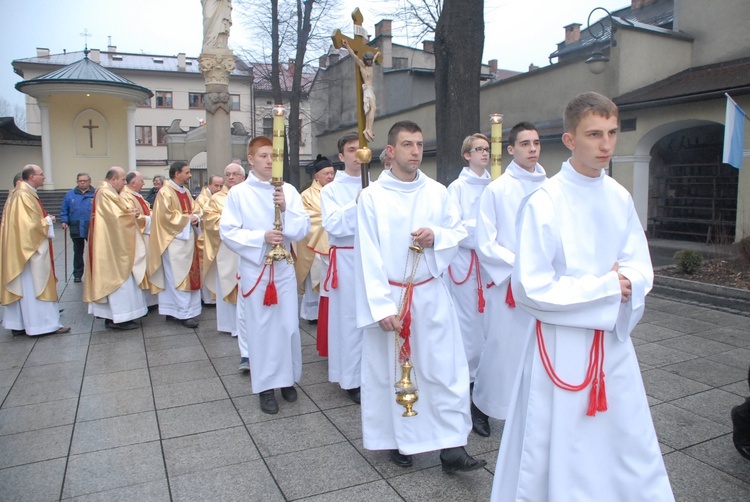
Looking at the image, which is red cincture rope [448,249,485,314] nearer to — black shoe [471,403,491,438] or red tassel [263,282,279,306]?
black shoe [471,403,491,438]

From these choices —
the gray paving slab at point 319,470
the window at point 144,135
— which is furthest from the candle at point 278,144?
the window at point 144,135

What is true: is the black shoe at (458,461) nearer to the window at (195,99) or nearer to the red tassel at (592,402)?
the red tassel at (592,402)

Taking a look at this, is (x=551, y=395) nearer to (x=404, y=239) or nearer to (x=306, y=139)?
(x=404, y=239)

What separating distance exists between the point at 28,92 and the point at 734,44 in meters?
22.0

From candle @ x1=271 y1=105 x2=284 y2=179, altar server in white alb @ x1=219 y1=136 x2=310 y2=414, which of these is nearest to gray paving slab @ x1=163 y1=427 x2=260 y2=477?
altar server in white alb @ x1=219 y1=136 x2=310 y2=414

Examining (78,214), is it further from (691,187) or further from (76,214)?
(691,187)

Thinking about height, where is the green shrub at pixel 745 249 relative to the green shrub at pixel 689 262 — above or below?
above

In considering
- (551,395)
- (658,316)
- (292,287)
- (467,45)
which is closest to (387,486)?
(551,395)

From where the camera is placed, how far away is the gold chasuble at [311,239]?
22.1 feet

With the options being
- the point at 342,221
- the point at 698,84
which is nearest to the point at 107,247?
the point at 342,221

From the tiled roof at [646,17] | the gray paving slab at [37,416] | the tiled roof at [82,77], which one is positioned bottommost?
the gray paving slab at [37,416]

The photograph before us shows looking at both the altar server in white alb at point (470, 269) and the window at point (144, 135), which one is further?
the window at point (144, 135)

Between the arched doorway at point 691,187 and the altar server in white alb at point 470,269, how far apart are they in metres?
8.91

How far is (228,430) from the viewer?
4.48 m
